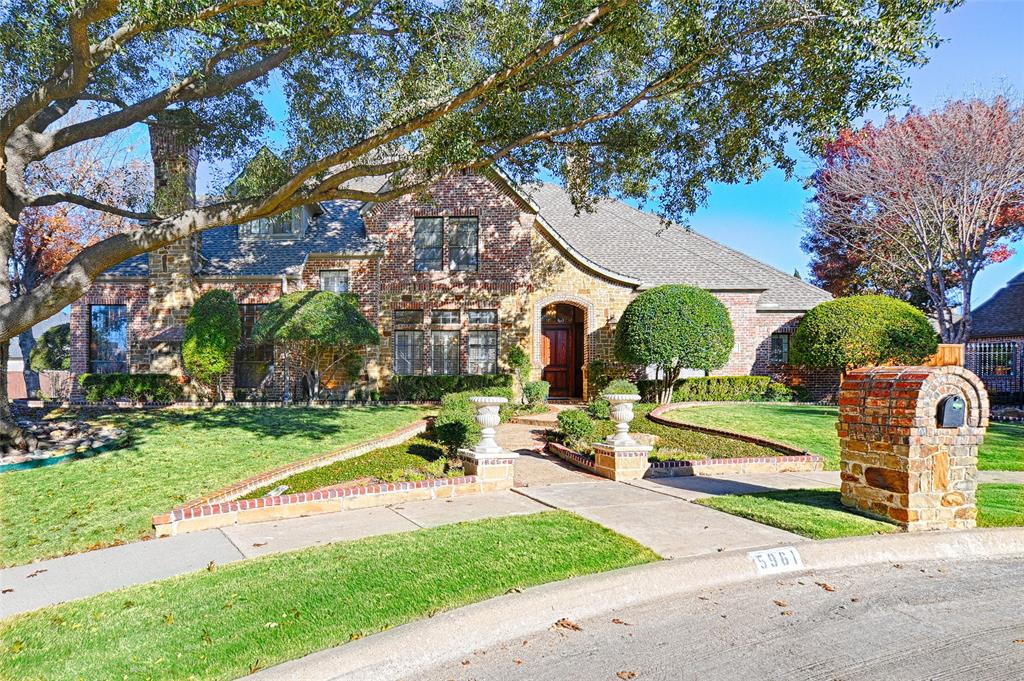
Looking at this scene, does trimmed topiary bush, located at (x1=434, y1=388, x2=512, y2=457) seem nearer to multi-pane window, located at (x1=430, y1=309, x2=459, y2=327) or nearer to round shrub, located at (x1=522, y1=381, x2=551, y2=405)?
round shrub, located at (x1=522, y1=381, x2=551, y2=405)

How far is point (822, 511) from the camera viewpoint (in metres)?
6.43

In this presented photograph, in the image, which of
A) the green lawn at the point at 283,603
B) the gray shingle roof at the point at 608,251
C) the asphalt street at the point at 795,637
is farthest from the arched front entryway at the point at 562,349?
the asphalt street at the point at 795,637

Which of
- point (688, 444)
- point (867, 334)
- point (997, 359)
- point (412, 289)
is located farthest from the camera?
point (997, 359)

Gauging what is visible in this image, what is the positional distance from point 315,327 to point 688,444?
9816 millimetres

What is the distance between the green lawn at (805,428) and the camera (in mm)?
10273

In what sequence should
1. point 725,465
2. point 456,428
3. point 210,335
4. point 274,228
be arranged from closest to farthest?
point 725,465, point 456,428, point 210,335, point 274,228

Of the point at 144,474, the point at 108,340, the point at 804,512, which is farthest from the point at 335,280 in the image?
the point at 804,512

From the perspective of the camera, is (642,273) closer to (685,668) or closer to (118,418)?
(118,418)

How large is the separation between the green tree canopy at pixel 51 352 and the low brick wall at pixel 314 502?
23.1 m

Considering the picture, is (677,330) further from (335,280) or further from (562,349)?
(335,280)

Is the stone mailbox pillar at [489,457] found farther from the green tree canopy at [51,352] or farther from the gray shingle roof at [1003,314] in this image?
the gray shingle roof at [1003,314]

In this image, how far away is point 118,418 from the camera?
11.9 metres

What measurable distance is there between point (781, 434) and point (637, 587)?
8389 millimetres

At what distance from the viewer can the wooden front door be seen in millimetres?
19141
